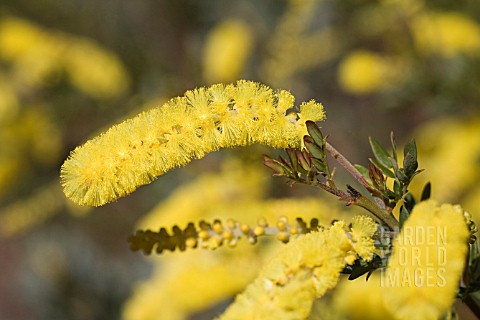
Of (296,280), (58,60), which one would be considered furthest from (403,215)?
(58,60)

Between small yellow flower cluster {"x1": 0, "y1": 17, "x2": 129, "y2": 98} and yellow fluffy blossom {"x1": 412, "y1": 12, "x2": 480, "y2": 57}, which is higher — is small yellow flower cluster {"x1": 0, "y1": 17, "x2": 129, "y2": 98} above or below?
above

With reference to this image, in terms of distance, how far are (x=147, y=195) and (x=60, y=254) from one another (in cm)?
33

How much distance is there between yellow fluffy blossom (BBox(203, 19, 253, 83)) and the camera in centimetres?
189

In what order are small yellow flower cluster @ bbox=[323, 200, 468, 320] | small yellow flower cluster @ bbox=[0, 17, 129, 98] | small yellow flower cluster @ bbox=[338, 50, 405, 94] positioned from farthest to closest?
small yellow flower cluster @ bbox=[0, 17, 129, 98], small yellow flower cluster @ bbox=[338, 50, 405, 94], small yellow flower cluster @ bbox=[323, 200, 468, 320]

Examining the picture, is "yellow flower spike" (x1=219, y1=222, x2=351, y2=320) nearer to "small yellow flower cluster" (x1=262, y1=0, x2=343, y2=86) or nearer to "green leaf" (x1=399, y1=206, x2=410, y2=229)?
"green leaf" (x1=399, y1=206, x2=410, y2=229)

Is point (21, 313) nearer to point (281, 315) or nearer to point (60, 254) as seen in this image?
point (60, 254)

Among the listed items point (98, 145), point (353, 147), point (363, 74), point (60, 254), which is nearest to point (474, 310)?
point (98, 145)

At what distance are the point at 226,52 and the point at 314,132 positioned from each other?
1365 mm

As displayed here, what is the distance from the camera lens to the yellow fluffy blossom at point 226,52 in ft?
6.19

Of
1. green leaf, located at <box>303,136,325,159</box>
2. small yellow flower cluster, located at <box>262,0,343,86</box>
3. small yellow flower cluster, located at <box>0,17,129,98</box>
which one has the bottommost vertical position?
green leaf, located at <box>303,136,325,159</box>

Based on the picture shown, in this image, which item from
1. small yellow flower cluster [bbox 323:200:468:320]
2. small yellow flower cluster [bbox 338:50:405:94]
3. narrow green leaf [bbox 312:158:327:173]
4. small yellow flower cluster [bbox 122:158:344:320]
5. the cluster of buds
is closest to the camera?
small yellow flower cluster [bbox 323:200:468:320]

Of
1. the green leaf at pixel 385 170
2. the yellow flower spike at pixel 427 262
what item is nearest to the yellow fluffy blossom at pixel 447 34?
the green leaf at pixel 385 170

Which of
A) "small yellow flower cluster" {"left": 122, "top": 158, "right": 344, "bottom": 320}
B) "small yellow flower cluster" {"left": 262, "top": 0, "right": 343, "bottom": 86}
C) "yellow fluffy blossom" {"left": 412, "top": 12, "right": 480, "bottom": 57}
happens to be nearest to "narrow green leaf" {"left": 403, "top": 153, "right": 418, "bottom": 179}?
"small yellow flower cluster" {"left": 122, "top": 158, "right": 344, "bottom": 320}

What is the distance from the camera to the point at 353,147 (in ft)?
6.07
